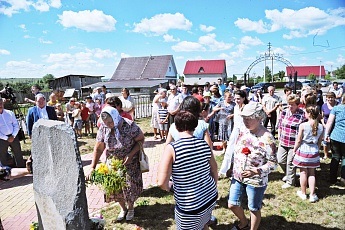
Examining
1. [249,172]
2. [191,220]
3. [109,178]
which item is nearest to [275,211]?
[249,172]

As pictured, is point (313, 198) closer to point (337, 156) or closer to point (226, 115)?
point (337, 156)

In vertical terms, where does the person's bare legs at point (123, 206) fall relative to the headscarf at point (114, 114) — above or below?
below

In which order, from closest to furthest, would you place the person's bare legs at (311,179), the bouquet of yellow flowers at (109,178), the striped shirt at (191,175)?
the striped shirt at (191,175)
the bouquet of yellow flowers at (109,178)
the person's bare legs at (311,179)

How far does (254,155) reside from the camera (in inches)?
121

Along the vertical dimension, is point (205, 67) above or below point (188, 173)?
above

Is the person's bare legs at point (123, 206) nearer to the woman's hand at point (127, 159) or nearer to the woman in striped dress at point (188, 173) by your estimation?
the woman's hand at point (127, 159)

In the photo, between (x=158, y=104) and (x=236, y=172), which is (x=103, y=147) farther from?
(x=158, y=104)

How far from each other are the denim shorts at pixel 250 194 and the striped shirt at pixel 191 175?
75 centimetres

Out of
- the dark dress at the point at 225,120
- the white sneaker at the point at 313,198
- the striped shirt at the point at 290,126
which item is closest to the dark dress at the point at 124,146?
the striped shirt at the point at 290,126

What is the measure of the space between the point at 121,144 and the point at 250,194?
72.8 inches

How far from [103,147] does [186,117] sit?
1767 millimetres

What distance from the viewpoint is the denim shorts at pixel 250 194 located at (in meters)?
3.12

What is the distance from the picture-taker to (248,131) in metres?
3.16

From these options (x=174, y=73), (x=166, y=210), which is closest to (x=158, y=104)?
(x=166, y=210)
